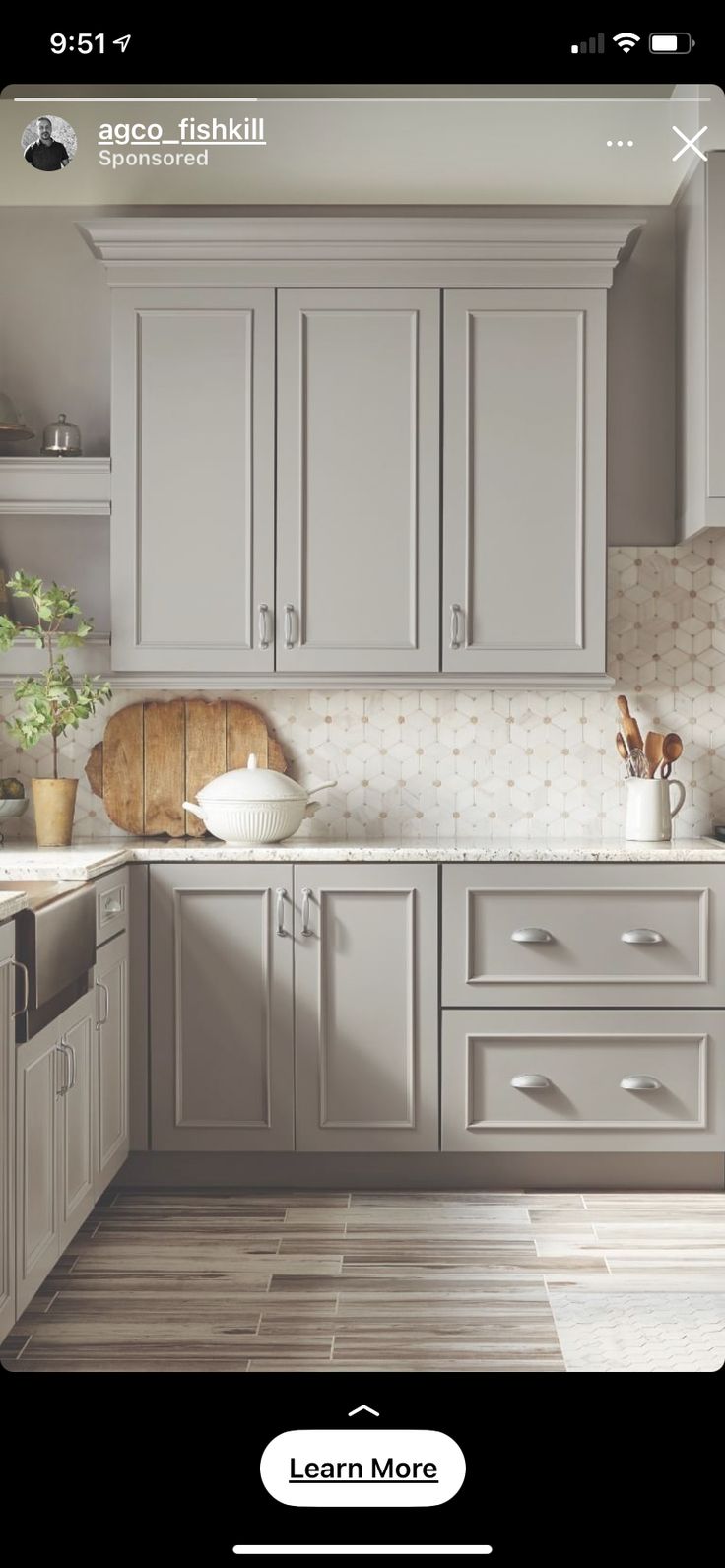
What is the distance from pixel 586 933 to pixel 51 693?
1.34 m

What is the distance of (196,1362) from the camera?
186 cm

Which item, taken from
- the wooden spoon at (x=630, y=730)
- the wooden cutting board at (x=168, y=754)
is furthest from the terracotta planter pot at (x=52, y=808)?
the wooden spoon at (x=630, y=730)

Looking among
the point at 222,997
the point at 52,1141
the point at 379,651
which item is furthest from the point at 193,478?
the point at 52,1141

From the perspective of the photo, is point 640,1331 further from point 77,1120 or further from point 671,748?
point 671,748

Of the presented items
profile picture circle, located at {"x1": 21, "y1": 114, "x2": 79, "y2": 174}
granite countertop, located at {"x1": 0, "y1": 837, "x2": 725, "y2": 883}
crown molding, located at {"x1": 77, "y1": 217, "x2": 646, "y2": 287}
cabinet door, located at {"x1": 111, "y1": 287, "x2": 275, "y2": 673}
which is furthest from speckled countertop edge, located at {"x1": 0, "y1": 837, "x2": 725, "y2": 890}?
profile picture circle, located at {"x1": 21, "y1": 114, "x2": 79, "y2": 174}

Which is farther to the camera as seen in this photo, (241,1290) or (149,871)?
(149,871)

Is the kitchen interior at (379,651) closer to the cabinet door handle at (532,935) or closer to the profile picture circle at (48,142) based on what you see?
the cabinet door handle at (532,935)

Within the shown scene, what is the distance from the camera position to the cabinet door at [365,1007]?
A: 262 cm

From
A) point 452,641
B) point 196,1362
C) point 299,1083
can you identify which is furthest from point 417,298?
point 196,1362

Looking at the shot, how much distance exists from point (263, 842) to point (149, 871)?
27 centimetres

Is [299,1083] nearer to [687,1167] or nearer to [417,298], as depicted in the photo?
[687,1167]

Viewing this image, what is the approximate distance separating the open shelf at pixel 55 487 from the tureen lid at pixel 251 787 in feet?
2.36
